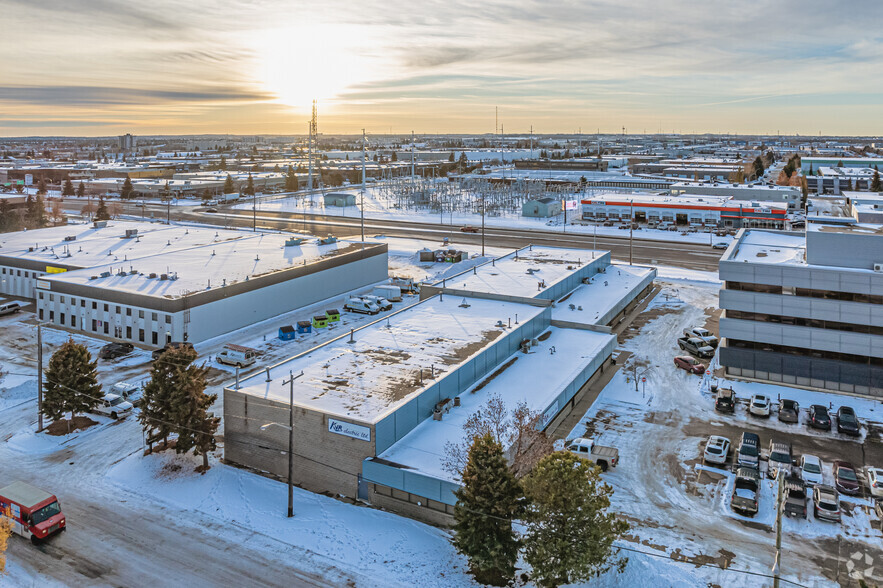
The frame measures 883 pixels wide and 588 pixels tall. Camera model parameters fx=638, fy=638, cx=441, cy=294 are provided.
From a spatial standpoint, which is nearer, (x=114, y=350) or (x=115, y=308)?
(x=114, y=350)

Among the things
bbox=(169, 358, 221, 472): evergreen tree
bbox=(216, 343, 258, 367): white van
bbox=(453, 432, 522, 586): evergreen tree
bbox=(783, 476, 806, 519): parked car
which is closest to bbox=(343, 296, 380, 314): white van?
bbox=(216, 343, 258, 367): white van

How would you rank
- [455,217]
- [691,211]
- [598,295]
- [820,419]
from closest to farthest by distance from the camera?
[820,419] < [598,295] < [691,211] < [455,217]

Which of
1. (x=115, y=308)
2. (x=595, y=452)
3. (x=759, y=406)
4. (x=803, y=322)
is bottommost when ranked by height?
(x=595, y=452)

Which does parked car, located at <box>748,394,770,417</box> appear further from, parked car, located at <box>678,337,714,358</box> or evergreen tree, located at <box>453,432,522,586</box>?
evergreen tree, located at <box>453,432,522,586</box>

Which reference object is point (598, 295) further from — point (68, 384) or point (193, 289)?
point (68, 384)

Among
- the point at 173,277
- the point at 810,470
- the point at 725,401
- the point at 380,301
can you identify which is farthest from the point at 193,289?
the point at 810,470

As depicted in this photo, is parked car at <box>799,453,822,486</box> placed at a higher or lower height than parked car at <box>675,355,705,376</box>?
lower

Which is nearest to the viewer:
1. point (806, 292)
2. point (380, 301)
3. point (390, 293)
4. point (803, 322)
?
point (806, 292)
